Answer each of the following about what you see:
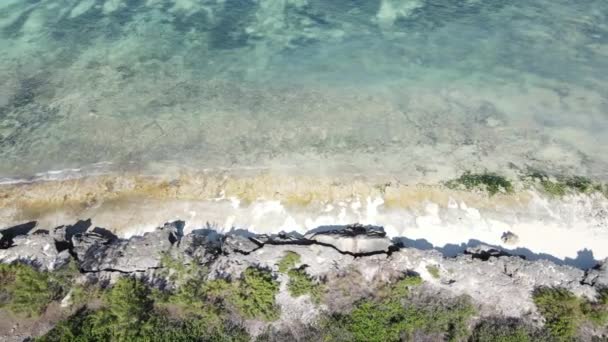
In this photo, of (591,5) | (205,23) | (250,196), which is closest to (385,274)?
(250,196)

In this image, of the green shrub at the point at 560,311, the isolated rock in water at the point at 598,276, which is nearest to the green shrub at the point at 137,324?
the green shrub at the point at 560,311

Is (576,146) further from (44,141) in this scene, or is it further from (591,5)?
(44,141)

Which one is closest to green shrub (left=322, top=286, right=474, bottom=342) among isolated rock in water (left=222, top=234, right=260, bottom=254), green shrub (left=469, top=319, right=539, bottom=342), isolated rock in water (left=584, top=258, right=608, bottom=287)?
green shrub (left=469, top=319, right=539, bottom=342)

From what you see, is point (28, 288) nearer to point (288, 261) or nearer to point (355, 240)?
point (288, 261)

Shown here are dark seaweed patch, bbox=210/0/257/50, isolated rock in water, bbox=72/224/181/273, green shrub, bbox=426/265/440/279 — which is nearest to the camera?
green shrub, bbox=426/265/440/279

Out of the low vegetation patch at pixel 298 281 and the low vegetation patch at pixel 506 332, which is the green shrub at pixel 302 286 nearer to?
the low vegetation patch at pixel 298 281

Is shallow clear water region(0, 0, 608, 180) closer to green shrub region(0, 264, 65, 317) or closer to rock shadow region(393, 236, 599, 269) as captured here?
rock shadow region(393, 236, 599, 269)
